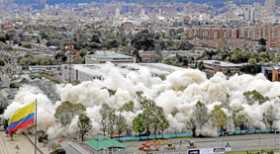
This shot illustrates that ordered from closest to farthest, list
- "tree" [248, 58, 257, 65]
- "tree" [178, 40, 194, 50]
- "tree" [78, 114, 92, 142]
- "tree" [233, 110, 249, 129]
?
"tree" [78, 114, 92, 142] → "tree" [233, 110, 249, 129] → "tree" [248, 58, 257, 65] → "tree" [178, 40, 194, 50]

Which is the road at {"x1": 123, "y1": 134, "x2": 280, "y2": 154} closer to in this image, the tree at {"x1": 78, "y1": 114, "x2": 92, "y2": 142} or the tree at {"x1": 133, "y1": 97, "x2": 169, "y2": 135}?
the tree at {"x1": 133, "y1": 97, "x2": 169, "y2": 135}

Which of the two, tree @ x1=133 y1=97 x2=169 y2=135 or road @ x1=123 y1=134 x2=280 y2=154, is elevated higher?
tree @ x1=133 y1=97 x2=169 y2=135

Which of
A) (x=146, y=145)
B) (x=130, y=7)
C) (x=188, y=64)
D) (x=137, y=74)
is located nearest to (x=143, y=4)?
(x=130, y=7)

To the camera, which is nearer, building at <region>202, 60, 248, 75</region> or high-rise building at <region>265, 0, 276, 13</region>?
building at <region>202, 60, 248, 75</region>

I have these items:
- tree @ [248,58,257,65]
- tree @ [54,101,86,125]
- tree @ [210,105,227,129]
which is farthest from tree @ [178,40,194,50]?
tree @ [54,101,86,125]

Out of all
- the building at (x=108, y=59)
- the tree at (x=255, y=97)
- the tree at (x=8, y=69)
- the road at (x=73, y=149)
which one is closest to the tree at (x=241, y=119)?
the tree at (x=255, y=97)

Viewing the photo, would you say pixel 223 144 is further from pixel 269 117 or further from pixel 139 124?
pixel 269 117

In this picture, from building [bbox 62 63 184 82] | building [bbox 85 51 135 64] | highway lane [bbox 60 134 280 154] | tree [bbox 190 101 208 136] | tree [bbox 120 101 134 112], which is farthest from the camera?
building [bbox 85 51 135 64]

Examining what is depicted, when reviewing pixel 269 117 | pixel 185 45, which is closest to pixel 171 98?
pixel 269 117
